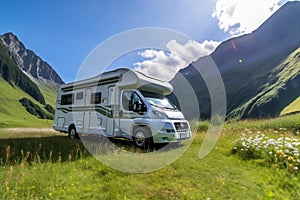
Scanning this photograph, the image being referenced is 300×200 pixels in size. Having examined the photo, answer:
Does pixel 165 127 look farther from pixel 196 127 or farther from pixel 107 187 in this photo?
pixel 196 127

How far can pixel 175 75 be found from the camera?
12.1 m

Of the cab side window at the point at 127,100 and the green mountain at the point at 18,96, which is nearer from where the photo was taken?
the cab side window at the point at 127,100

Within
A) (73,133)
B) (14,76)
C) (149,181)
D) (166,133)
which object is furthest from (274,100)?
(14,76)

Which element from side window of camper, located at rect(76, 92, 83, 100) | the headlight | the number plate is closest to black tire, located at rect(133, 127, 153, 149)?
the headlight

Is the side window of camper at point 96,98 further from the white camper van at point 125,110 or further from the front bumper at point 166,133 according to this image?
the front bumper at point 166,133

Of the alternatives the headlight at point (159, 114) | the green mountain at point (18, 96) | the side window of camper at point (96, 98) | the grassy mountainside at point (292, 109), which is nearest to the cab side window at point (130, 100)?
the headlight at point (159, 114)

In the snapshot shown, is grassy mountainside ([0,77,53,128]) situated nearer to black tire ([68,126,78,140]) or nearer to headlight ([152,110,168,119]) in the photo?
black tire ([68,126,78,140])

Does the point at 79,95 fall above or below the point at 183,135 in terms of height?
above

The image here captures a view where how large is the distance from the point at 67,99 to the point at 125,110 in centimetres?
510

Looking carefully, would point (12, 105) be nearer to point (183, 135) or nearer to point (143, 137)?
point (143, 137)

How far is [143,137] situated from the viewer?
762cm

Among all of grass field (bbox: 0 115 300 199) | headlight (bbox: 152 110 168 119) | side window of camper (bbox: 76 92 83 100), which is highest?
side window of camper (bbox: 76 92 83 100)

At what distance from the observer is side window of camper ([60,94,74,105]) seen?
1154cm

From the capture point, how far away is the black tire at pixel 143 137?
A: 7.49 m
